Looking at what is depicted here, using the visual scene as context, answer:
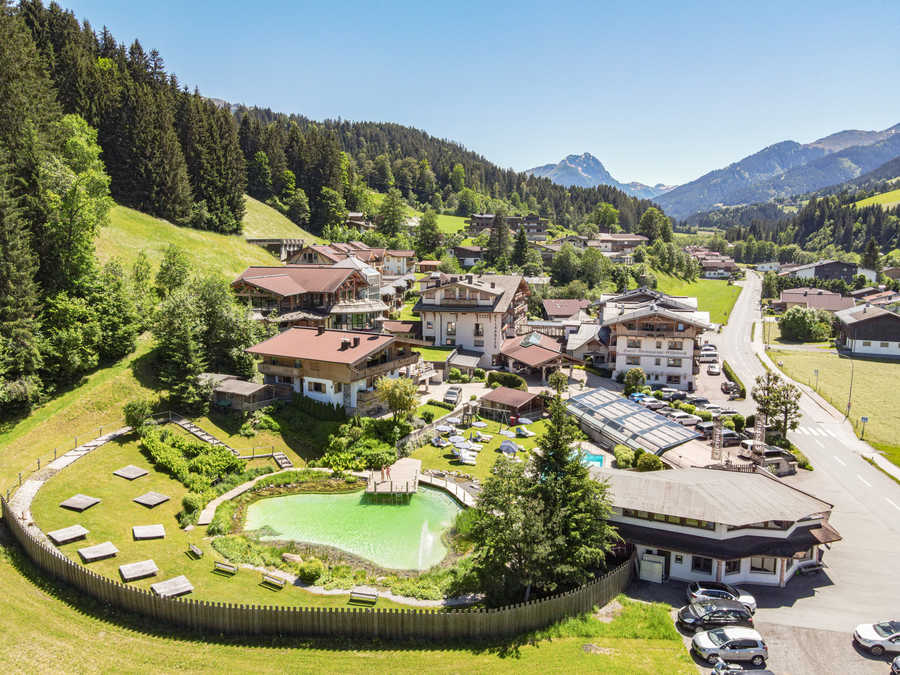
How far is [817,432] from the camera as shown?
51.5m

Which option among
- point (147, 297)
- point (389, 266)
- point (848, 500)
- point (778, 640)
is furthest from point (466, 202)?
point (778, 640)

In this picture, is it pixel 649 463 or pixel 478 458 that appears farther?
pixel 478 458

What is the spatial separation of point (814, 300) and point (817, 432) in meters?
79.7

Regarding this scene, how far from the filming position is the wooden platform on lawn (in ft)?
114

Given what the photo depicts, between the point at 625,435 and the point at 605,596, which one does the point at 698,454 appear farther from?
the point at 605,596

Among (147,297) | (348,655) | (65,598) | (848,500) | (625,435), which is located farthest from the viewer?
(147,297)

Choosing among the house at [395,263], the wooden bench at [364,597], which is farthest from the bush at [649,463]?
the house at [395,263]

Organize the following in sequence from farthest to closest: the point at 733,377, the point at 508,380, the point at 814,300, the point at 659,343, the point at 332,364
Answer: the point at 814,300 < the point at 733,377 < the point at 659,343 < the point at 508,380 < the point at 332,364

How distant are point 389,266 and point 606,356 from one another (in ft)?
178

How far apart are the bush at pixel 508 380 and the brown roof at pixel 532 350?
4.52 metres

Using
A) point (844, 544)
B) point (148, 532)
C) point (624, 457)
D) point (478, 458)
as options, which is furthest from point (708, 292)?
point (148, 532)

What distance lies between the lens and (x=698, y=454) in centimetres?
4234

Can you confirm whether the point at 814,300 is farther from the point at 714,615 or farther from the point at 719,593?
the point at 714,615

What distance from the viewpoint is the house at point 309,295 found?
201ft
